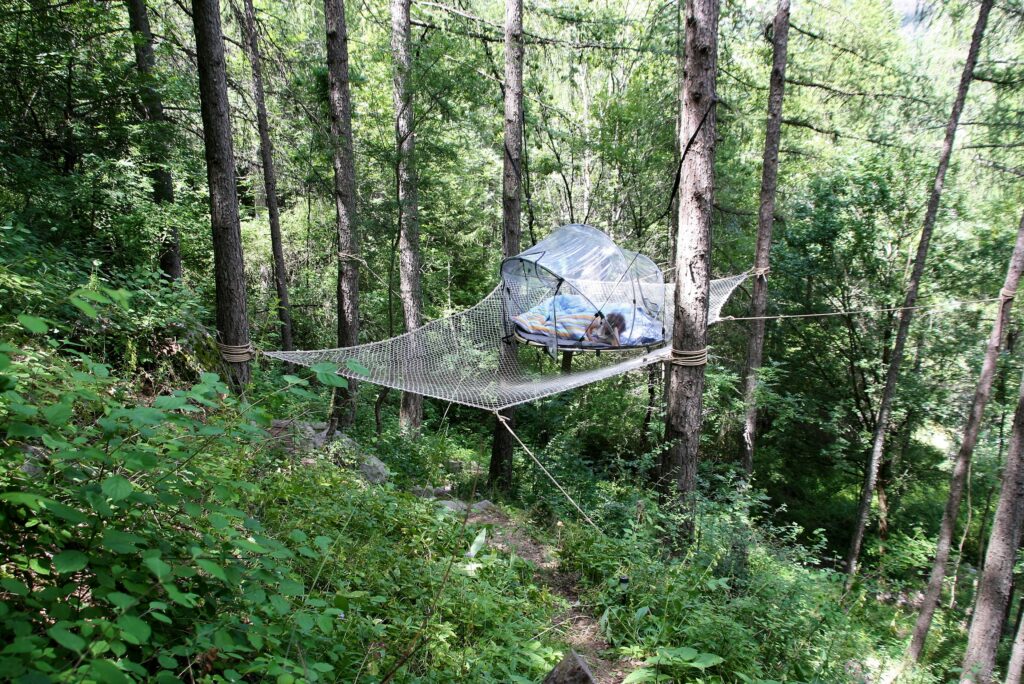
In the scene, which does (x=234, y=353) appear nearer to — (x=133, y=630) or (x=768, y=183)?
(x=133, y=630)

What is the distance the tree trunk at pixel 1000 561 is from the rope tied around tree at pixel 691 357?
2075 millimetres

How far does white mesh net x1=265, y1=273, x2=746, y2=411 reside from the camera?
3566mm

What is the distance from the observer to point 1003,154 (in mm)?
5742

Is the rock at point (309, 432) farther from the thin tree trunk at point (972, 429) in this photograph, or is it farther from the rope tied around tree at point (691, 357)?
the thin tree trunk at point (972, 429)

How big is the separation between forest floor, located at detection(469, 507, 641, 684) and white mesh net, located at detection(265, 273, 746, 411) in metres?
0.74

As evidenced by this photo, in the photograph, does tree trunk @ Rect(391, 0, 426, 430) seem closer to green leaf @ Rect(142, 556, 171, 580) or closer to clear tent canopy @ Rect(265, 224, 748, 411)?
clear tent canopy @ Rect(265, 224, 748, 411)

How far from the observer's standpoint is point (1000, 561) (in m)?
3.48

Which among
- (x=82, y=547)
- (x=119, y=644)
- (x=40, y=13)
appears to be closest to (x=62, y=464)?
(x=82, y=547)

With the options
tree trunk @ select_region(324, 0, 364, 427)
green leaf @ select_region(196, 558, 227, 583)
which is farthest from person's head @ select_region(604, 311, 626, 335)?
green leaf @ select_region(196, 558, 227, 583)

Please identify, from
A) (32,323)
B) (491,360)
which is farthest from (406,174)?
(32,323)

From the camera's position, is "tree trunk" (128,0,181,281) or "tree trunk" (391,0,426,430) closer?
"tree trunk" (128,0,181,281)

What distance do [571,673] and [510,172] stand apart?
3.93 m

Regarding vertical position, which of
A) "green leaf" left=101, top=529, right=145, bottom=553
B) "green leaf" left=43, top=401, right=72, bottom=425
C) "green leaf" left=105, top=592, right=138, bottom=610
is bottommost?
"green leaf" left=105, top=592, right=138, bottom=610

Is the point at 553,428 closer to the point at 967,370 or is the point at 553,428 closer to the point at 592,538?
the point at 592,538
